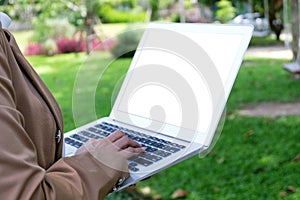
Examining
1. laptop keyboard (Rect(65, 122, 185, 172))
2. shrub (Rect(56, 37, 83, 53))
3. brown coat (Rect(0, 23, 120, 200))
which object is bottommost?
shrub (Rect(56, 37, 83, 53))

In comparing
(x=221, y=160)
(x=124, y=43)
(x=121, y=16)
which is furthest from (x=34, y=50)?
(x=121, y=16)

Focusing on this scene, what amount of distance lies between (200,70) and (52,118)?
1.37 ft

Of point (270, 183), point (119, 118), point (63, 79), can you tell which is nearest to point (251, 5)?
point (63, 79)

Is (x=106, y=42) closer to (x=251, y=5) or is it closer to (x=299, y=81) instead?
(x=299, y=81)

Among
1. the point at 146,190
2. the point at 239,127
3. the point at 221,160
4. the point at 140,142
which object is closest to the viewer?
the point at 140,142

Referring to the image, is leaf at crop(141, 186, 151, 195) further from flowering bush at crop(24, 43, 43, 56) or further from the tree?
flowering bush at crop(24, 43, 43, 56)

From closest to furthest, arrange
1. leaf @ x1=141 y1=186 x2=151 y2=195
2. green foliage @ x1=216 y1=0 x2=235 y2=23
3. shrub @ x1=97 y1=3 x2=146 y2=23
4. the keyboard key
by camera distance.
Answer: the keyboard key, leaf @ x1=141 y1=186 x2=151 y2=195, green foliage @ x1=216 y1=0 x2=235 y2=23, shrub @ x1=97 y1=3 x2=146 y2=23

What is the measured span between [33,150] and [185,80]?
0.53 m

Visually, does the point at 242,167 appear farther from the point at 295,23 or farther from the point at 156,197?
the point at 295,23

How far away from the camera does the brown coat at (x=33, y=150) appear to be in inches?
29.8

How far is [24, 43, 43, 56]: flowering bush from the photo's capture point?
12.9 meters

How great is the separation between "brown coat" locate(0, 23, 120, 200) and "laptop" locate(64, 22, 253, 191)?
173 mm

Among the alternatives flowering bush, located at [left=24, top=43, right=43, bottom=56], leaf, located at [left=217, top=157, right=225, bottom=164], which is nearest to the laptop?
leaf, located at [left=217, top=157, right=225, bottom=164]

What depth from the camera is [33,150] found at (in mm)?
817
